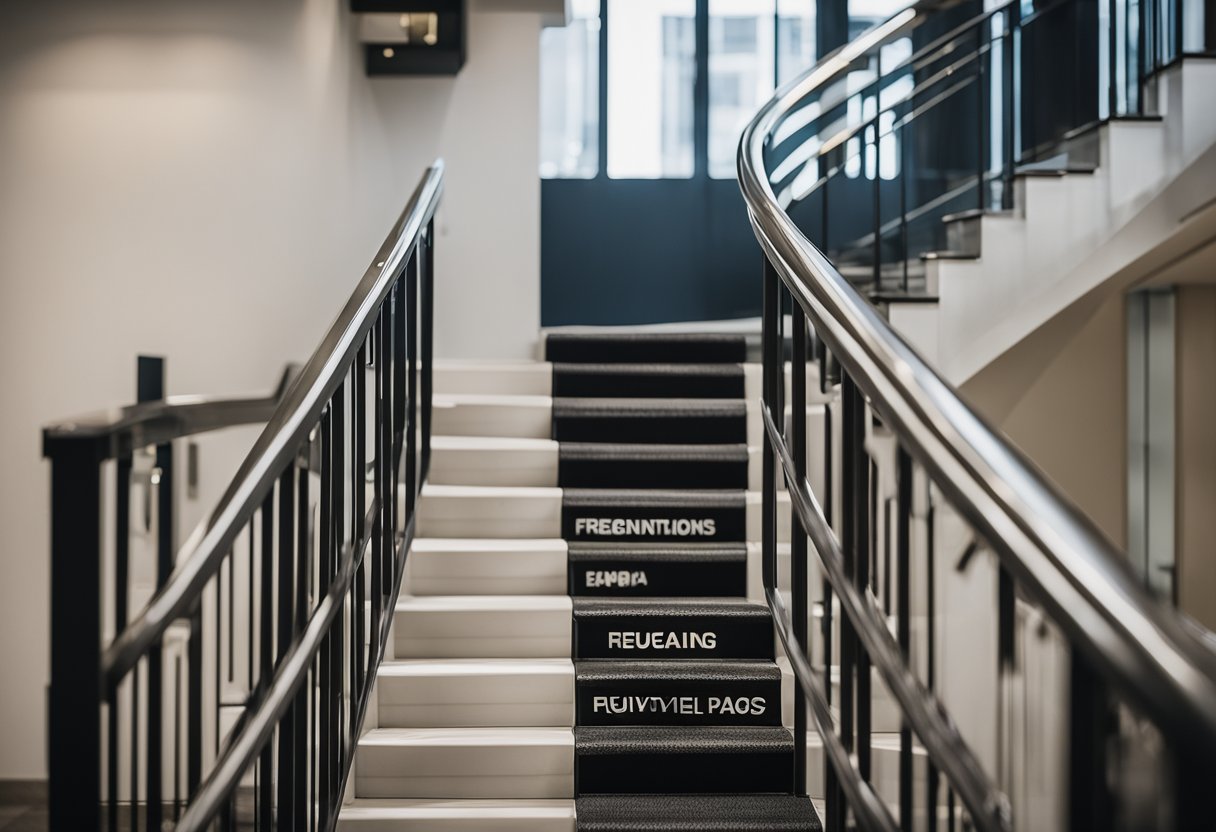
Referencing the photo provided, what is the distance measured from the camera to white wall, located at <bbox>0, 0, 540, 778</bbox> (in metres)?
3.96

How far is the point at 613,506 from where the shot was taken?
11.0 ft

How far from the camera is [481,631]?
291cm

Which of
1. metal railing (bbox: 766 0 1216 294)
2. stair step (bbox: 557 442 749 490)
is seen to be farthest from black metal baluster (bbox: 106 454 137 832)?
metal railing (bbox: 766 0 1216 294)

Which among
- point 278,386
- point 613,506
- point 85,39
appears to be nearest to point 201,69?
point 85,39

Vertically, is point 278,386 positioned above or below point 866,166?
below

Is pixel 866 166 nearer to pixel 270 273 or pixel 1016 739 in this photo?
pixel 270 273

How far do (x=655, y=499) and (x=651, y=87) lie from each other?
391 centimetres

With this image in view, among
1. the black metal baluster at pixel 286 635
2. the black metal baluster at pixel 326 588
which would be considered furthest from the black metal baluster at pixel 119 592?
the black metal baluster at pixel 326 588

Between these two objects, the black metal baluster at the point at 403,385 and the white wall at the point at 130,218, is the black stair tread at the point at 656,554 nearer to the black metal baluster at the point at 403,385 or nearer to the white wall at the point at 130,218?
the black metal baluster at the point at 403,385

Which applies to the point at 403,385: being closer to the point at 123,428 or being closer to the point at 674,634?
the point at 674,634

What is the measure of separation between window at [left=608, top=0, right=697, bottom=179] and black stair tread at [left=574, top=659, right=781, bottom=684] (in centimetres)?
426

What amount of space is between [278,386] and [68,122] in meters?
1.18

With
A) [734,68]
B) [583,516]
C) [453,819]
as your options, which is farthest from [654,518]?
[734,68]

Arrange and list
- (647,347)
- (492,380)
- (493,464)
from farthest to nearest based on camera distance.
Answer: (647,347) → (492,380) → (493,464)
